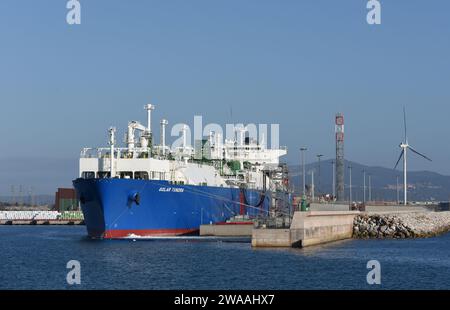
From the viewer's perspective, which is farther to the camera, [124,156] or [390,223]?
[390,223]

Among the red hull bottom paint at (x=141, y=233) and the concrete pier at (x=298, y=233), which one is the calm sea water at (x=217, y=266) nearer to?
the concrete pier at (x=298, y=233)

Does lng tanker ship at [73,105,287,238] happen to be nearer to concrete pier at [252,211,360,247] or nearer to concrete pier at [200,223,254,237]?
concrete pier at [200,223,254,237]

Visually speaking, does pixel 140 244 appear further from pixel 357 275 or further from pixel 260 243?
pixel 357 275

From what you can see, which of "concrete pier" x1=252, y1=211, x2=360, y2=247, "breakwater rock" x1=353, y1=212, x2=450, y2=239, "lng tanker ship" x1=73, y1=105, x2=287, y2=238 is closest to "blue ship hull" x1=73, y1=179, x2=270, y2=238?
"lng tanker ship" x1=73, y1=105, x2=287, y2=238

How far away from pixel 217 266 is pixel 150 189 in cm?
1945

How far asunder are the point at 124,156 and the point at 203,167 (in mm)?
11891

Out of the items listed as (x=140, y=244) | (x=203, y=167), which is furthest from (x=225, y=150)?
(x=140, y=244)

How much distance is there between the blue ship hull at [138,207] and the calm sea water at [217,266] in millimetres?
1938

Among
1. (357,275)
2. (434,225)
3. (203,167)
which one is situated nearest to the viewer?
(357,275)

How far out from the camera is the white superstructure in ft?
226

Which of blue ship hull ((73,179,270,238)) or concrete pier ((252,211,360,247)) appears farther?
blue ship hull ((73,179,270,238))

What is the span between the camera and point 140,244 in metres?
62.4

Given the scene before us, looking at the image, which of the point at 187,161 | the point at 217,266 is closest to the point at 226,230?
the point at 187,161
